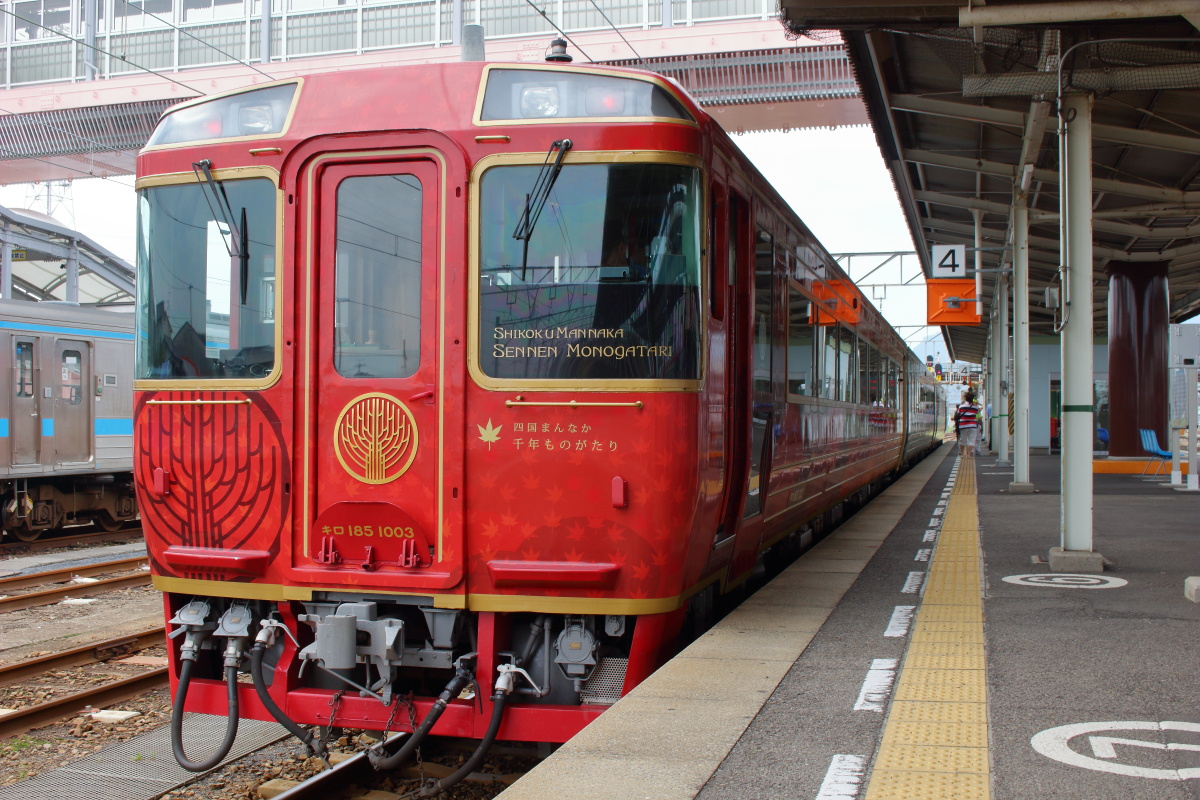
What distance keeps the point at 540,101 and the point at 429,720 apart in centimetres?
262

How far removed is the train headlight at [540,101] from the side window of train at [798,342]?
2.92 m

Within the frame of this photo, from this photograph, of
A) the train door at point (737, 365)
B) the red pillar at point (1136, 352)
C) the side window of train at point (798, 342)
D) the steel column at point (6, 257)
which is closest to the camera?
the train door at point (737, 365)

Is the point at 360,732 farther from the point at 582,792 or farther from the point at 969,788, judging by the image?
the point at 969,788

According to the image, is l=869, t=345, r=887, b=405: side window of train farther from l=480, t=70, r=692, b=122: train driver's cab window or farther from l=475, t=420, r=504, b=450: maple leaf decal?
l=475, t=420, r=504, b=450: maple leaf decal

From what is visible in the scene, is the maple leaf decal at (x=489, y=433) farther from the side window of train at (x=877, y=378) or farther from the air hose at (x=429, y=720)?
the side window of train at (x=877, y=378)

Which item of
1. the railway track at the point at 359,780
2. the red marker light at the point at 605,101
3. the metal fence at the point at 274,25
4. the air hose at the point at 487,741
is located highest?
the metal fence at the point at 274,25

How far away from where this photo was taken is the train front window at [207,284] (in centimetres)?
489

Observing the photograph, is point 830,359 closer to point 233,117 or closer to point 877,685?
point 877,685

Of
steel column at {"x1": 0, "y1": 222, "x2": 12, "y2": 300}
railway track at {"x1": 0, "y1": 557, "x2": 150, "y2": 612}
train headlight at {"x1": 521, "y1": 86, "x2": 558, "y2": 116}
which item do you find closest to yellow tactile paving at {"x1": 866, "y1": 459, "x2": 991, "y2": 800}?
train headlight at {"x1": 521, "y1": 86, "x2": 558, "y2": 116}

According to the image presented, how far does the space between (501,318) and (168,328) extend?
1.61m

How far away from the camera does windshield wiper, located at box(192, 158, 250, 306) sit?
4906 mm

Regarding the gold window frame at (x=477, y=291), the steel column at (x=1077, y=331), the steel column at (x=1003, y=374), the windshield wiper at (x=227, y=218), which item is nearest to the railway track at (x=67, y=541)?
the windshield wiper at (x=227, y=218)

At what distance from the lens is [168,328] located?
502 cm

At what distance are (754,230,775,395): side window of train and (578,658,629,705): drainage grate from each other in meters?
1.96
